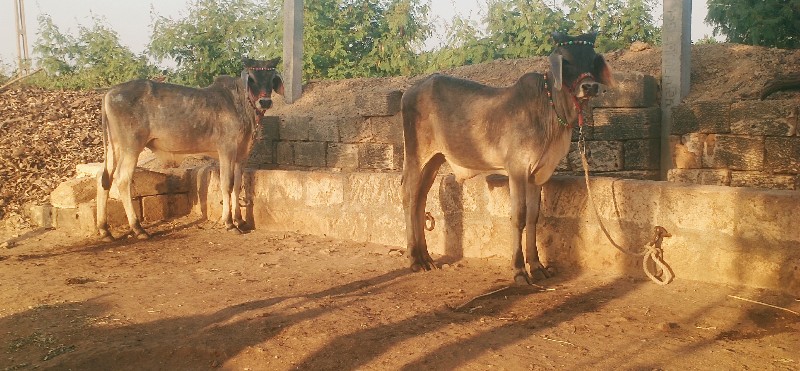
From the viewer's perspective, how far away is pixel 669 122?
990cm

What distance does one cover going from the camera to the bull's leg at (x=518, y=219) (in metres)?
6.05

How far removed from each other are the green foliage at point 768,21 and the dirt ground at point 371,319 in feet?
32.8

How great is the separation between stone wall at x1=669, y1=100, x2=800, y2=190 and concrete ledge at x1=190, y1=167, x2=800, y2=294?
11.7 feet

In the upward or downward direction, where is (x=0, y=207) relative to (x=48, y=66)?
downward

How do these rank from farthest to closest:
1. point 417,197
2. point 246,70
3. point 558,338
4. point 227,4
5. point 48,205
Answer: point 227,4, point 48,205, point 246,70, point 417,197, point 558,338

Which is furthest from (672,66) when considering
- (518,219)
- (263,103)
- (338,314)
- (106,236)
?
(106,236)

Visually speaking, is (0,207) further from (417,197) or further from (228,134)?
(417,197)

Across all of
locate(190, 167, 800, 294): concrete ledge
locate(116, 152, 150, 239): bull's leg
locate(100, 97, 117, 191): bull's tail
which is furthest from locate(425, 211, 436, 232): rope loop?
locate(100, 97, 117, 191): bull's tail

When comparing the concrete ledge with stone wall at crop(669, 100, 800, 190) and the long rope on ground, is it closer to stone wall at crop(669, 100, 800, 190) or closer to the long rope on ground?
the long rope on ground

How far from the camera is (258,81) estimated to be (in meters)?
9.50

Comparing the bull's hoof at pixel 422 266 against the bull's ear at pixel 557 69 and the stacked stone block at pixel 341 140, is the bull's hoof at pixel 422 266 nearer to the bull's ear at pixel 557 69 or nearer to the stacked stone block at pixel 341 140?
the bull's ear at pixel 557 69

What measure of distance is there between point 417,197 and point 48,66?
16.5 metres

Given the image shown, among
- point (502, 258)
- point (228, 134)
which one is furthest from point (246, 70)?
point (502, 258)

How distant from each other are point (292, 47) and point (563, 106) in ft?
29.3
